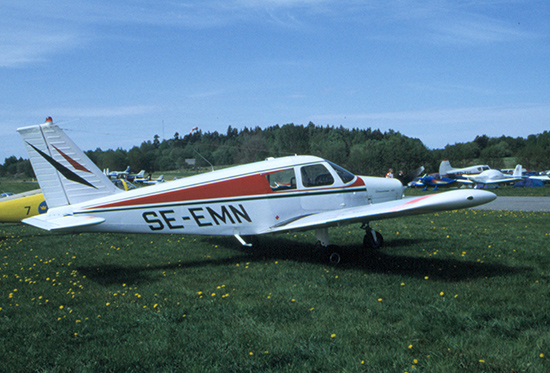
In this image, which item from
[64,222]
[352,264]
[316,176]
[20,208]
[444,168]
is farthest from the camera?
[444,168]

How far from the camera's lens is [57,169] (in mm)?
7895

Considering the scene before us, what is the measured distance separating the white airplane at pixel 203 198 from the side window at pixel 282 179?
0.06ft

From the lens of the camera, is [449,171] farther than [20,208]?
Yes

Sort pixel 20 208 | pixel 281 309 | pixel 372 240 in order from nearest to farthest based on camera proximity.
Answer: pixel 281 309 < pixel 372 240 < pixel 20 208

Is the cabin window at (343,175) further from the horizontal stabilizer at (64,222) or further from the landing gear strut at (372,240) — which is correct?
the horizontal stabilizer at (64,222)

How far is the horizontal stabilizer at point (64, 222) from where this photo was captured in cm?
662

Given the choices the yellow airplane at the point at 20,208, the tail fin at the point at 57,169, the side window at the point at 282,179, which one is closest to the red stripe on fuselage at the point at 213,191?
the side window at the point at 282,179

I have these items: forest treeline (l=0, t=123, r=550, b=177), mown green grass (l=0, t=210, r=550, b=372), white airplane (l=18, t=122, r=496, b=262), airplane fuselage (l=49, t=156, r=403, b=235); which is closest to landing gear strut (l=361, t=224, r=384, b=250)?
mown green grass (l=0, t=210, r=550, b=372)

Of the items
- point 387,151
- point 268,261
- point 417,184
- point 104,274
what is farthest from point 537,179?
point 104,274

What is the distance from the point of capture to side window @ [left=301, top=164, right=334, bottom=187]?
8367 mm

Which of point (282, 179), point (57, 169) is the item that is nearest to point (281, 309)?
point (282, 179)

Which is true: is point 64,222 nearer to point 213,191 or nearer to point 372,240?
point 213,191

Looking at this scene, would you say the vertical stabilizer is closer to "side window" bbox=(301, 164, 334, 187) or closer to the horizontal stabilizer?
"side window" bbox=(301, 164, 334, 187)

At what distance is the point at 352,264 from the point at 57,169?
587 cm
